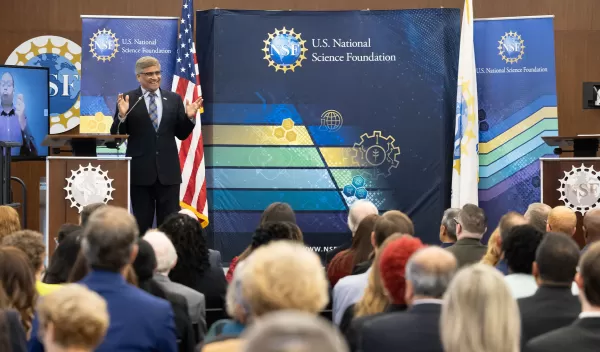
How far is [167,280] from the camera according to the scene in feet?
13.3

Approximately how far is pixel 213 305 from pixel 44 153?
4835mm

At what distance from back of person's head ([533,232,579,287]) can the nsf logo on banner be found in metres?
6.31

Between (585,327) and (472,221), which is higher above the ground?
(472,221)

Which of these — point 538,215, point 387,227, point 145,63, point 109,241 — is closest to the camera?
point 109,241

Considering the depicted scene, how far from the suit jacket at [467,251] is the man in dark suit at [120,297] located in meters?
2.38

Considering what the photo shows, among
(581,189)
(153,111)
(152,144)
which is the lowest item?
(581,189)

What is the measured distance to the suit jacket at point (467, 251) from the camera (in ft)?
16.6

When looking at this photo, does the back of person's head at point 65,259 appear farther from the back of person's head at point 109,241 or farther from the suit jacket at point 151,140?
the suit jacket at point 151,140

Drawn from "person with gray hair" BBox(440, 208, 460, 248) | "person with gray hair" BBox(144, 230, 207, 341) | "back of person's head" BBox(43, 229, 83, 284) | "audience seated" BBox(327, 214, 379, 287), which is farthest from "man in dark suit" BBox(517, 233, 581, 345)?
"person with gray hair" BBox(440, 208, 460, 248)

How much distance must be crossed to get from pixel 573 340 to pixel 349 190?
6756mm

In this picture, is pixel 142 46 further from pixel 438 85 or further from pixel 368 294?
pixel 368 294

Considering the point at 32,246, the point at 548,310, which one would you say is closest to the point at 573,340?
the point at 548,310

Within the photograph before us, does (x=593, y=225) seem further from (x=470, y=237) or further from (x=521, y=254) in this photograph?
(x=521, y=254)

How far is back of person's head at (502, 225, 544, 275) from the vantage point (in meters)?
3.89
